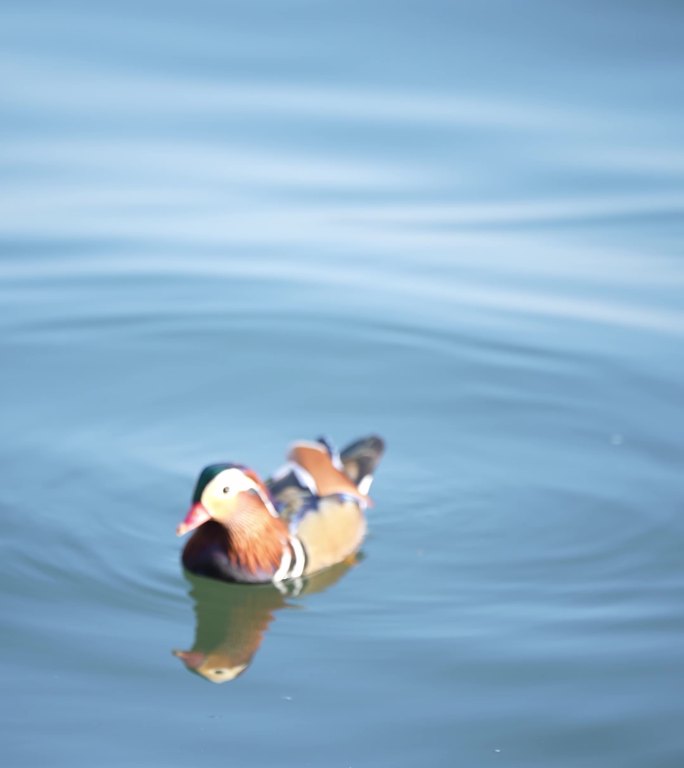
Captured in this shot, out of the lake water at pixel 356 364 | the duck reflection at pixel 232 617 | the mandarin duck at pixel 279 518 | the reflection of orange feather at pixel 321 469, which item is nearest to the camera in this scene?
the lake water at pixel 356 364

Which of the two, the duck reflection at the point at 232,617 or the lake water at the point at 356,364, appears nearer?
the lake water at the point at 356,364

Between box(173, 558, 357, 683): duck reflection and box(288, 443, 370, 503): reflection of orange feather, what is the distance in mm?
399

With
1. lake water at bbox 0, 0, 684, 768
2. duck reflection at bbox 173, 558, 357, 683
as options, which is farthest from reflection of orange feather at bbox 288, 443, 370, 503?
duck reflection at bbox 173, 558, 357, 683

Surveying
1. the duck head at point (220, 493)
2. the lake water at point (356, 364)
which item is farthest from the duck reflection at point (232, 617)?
the duck head at point (220, 493)

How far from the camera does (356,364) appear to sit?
9906mm

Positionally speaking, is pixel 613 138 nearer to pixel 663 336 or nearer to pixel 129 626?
pixel 663 336

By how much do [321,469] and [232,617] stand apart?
0.98m

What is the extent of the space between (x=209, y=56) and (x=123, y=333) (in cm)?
562

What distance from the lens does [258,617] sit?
750 centimetres

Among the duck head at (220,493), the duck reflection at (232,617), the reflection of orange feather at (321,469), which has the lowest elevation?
the duck reflection at (232,617)

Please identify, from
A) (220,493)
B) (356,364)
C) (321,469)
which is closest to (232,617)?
(220,493)

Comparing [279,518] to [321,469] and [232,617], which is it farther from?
[232,617]

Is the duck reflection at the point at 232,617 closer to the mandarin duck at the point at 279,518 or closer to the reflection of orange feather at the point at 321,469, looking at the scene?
the mandarin duck at the point at 279,518

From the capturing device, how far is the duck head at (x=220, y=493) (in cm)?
747
